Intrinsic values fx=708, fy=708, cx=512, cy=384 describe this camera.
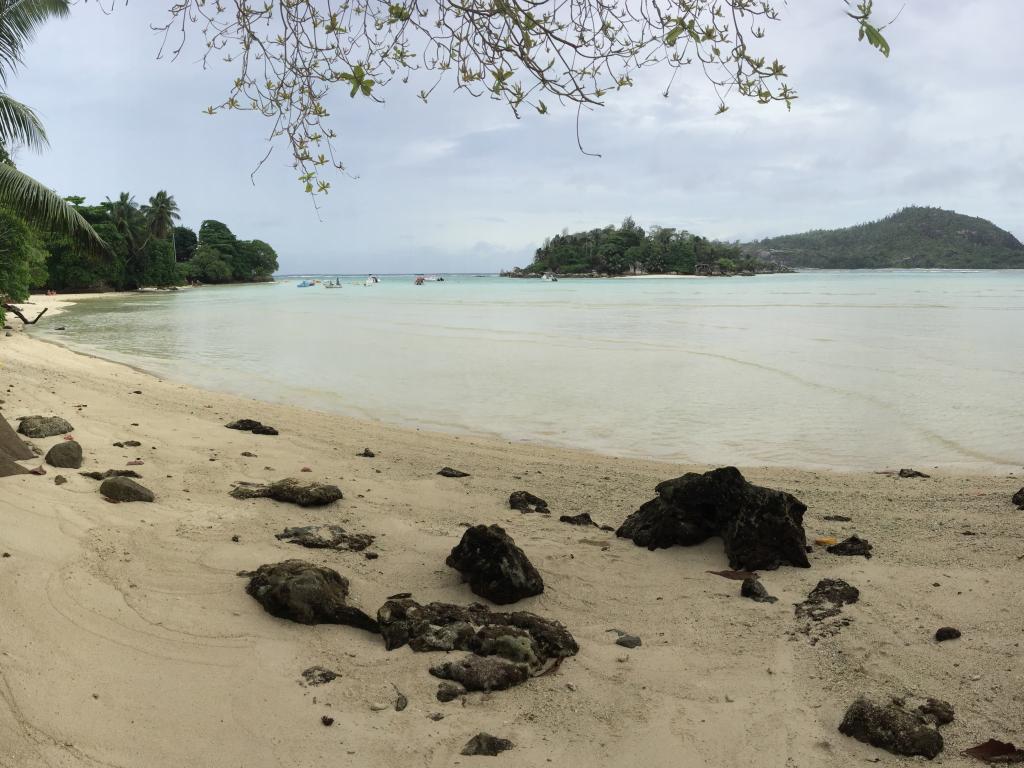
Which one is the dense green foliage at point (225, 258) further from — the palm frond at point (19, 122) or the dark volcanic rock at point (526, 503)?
the dark volcanic rock at point (526, 503)

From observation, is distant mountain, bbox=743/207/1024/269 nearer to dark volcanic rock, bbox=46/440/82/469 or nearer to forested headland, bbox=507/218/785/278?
forested headland, bbox=507/218/785/278

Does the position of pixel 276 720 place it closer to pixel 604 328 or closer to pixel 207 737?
pixel 207 737

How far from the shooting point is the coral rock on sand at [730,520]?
160 inches

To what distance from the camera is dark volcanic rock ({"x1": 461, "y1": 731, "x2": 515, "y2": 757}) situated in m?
2.34

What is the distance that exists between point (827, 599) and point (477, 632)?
1.80 meters

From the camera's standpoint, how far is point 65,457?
488 cm

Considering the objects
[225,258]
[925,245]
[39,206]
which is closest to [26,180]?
[39,206]

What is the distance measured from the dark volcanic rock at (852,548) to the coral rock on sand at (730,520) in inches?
9.8

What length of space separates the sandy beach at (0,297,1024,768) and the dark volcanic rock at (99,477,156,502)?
98 millimetres

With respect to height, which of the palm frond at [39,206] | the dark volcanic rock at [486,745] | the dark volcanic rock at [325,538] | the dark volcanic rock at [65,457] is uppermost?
the palm frond at [39,206]

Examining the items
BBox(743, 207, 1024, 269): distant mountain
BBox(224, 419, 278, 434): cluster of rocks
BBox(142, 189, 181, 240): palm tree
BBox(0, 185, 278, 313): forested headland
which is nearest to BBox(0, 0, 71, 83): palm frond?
BBox(224, 419, 278, 434): cluster of rocks

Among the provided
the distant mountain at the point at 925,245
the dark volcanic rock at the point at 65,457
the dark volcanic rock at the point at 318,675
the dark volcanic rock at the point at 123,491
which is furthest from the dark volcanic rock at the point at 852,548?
the distant mountain at the point at 925,245

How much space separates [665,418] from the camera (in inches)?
415

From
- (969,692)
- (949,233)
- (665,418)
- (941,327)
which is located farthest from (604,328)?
(949,233)
